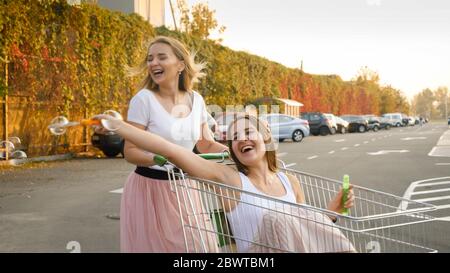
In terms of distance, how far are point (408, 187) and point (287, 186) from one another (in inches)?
296

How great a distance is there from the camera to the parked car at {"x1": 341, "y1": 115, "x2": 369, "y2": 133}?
4678cm

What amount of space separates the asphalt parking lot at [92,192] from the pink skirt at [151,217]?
4.62ft

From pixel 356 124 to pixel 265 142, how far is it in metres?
44.8

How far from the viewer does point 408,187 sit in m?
10.2

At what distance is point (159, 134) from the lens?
11.0ft

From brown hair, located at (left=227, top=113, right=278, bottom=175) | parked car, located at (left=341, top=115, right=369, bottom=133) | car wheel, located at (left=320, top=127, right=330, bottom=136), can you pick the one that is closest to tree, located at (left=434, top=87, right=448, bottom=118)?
parked car, located at (left=341, top=115, right=369, bottom=133)

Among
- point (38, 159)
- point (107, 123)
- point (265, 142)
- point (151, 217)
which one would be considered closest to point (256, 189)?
point (265, 142)

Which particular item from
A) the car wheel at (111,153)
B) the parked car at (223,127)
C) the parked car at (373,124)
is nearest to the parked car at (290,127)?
the parked car at (223,127)

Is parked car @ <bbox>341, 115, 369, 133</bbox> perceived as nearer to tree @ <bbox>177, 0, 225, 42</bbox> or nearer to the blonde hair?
tree @ <bbox>177, 0, 225, 42</bbox>

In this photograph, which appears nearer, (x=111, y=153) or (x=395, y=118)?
(x=111, y=153)

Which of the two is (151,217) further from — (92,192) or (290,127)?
(290,127)

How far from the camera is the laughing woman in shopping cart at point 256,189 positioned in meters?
2.66

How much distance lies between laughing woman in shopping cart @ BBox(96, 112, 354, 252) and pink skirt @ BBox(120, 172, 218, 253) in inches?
10.8
